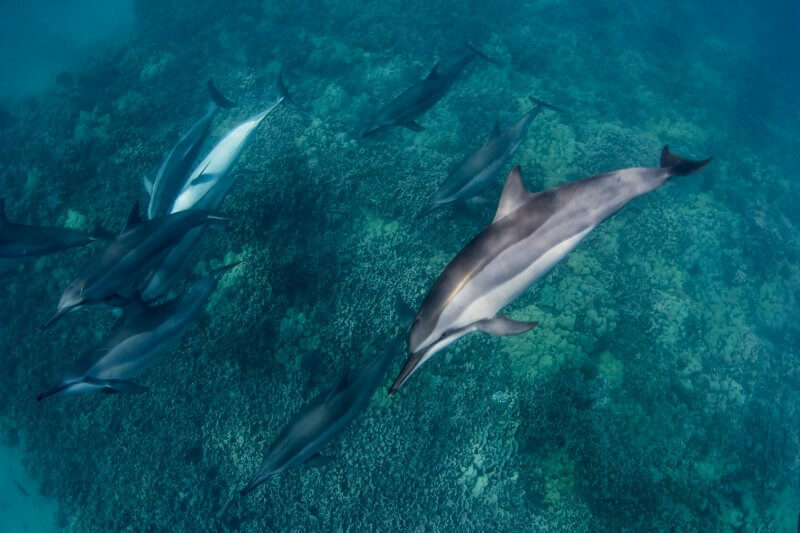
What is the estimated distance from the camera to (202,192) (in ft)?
13.6

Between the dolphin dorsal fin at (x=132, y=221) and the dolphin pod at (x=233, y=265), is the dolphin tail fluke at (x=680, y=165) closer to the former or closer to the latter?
the dolphin pod at (x=233, y=265)

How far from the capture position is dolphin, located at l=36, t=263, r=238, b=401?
9.70 ft

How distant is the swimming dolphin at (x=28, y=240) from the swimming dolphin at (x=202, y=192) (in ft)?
2.14

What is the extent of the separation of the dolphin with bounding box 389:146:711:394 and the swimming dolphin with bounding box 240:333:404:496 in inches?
49.6

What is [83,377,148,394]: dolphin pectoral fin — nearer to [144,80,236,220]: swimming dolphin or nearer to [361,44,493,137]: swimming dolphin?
[144,80,236,220]: swimming dolphin

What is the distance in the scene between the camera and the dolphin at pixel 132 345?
9.70 ft

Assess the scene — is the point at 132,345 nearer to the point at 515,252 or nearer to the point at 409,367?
the point at 409,367

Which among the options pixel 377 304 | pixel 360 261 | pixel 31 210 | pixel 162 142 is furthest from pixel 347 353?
pixel 31 210

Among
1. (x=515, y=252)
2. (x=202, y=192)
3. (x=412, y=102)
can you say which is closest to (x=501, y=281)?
(x=515, y=252)

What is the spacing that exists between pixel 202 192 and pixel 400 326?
2500 mm

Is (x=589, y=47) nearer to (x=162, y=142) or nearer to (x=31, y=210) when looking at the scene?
(x=162, y=142)

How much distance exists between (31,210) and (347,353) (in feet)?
21.2

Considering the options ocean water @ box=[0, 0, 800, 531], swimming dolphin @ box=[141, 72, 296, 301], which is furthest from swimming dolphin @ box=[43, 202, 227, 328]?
ocean water @ box=[0, 0, 800, 531]

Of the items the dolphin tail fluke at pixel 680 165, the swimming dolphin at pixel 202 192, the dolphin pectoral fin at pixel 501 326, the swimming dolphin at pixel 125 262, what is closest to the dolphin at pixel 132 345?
the swimming dolphin at pixel 125 262
